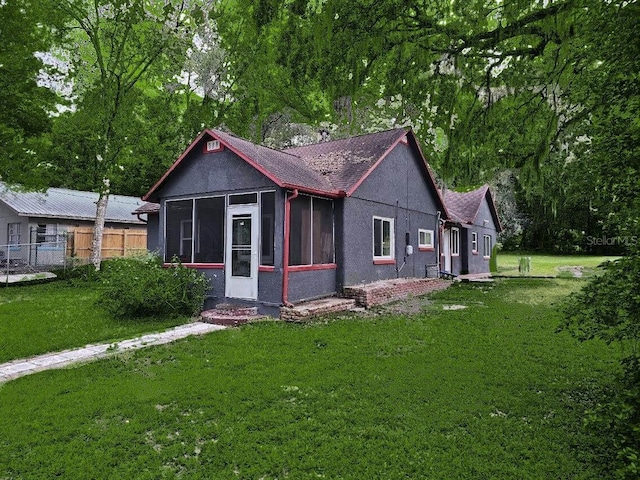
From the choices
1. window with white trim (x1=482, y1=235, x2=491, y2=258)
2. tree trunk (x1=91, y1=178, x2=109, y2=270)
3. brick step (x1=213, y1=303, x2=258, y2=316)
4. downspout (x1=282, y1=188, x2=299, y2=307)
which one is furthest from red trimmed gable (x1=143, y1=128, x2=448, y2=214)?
window with white trim (x1=482, y1=235, x2=491, y2=258)

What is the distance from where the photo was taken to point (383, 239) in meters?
13.3

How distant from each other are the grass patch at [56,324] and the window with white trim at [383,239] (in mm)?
6200

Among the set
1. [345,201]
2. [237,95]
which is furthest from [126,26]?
[237,95]

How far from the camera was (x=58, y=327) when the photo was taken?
841 centimetres

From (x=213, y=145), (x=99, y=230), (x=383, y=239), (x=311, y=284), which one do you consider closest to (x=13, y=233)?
(x=99, y=230)

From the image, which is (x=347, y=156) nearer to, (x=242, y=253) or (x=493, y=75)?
(x=242, y=253)

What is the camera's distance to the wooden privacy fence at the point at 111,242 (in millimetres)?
20109

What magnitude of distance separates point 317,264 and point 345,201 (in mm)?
1969

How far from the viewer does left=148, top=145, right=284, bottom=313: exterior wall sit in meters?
9.55

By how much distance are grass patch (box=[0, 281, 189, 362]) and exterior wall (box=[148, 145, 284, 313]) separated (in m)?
1.58

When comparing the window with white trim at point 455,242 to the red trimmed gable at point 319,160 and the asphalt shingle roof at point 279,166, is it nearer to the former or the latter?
the red trimmed gable at point 319,160

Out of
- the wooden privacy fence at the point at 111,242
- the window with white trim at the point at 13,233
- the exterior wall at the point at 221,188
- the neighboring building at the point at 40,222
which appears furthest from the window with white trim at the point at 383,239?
the window with white trim at the point at 13,233

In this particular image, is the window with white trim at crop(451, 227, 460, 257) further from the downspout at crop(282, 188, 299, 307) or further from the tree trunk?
the tree trunk

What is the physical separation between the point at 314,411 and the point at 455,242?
18.1 m
